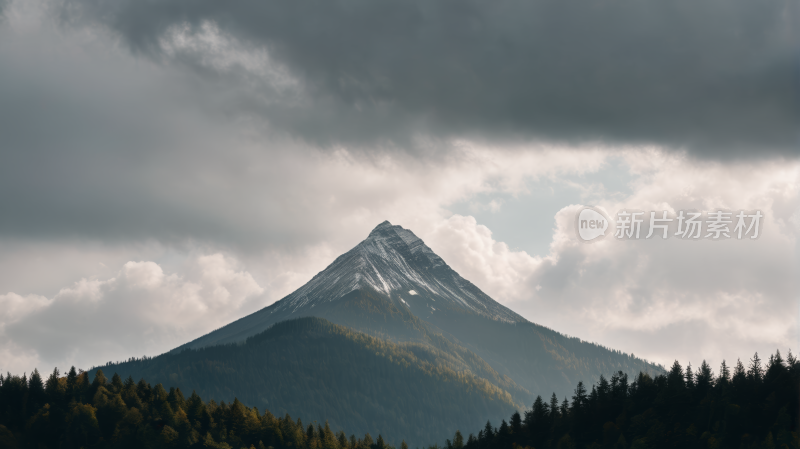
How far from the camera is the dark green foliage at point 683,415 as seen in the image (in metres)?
160

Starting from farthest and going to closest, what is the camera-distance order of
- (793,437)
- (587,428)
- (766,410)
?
(587,428) → (766,410) → (793,437)

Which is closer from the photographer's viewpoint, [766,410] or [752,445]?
[752,445]

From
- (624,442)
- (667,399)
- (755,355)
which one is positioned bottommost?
(624,442)

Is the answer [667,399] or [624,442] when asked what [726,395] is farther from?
[624,442]

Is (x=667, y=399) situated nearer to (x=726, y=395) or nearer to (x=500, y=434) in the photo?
(x=726, y=395)

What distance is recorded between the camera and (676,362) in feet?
620

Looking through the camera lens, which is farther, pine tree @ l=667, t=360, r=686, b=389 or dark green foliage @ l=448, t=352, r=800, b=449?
pine tree @ l=667, t=360, r=686, b=389

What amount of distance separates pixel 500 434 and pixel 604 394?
108 ft

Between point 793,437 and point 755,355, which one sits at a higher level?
point 755,355

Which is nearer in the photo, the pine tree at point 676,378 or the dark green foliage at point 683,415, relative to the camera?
the dark green foliage at point 683,415

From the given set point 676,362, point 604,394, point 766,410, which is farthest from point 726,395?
point 604,394

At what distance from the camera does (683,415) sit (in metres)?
175

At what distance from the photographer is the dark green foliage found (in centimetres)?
16038

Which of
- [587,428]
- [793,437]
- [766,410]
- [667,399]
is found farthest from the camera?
[587,428]
